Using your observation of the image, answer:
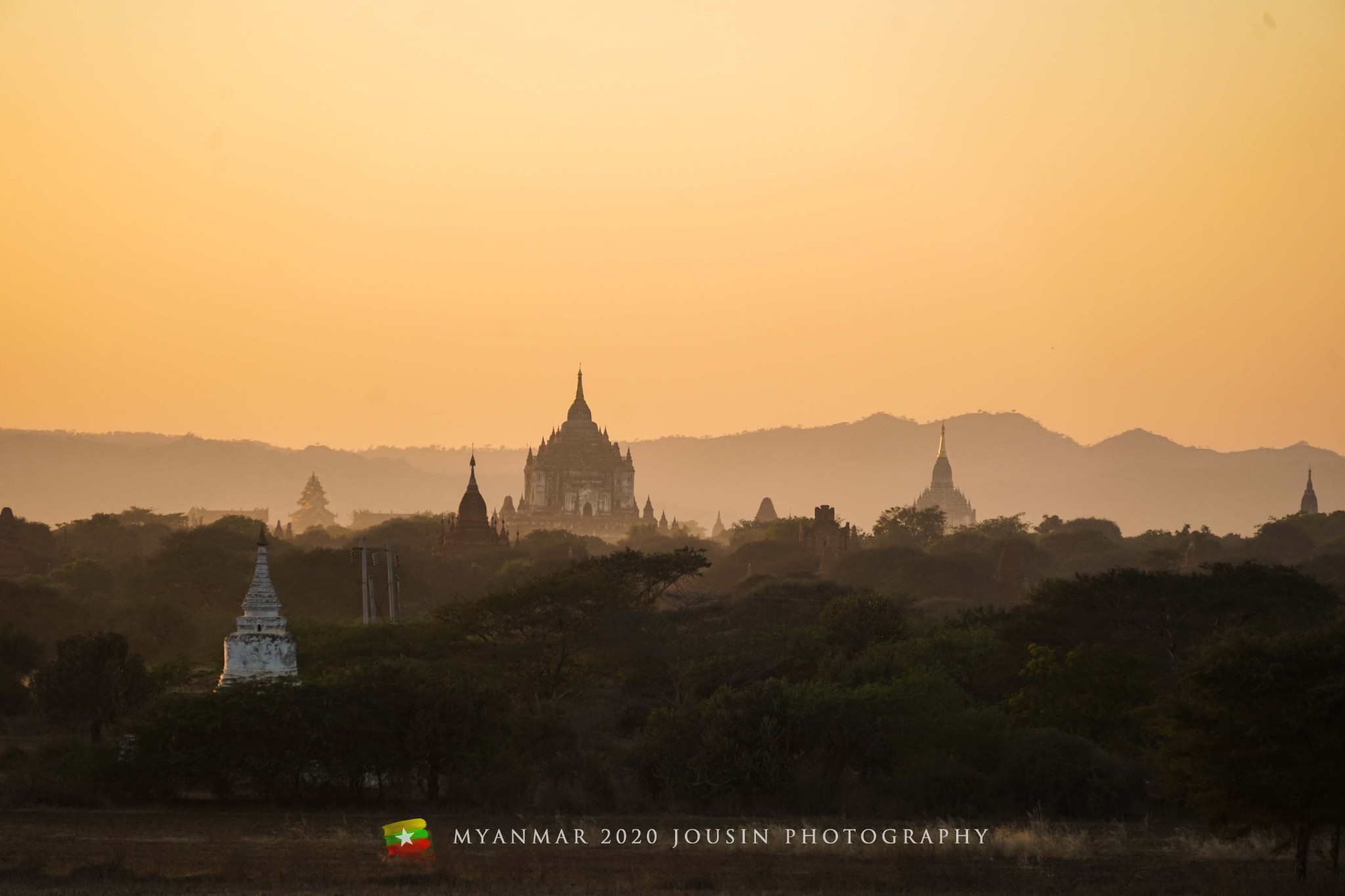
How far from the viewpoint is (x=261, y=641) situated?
3544 cm

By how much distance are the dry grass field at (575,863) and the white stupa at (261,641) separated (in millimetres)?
5292

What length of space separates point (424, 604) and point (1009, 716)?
47.5 metres

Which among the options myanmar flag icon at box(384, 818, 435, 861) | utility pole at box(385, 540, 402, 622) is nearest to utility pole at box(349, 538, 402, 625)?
utility pole at box(385, 540, 402, 622)

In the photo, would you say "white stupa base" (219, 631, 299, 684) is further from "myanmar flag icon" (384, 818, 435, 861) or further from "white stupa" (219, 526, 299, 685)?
"myanmar flag icon" (384, 818, 435, 861)

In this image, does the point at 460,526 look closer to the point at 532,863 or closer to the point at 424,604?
the point at 424,604

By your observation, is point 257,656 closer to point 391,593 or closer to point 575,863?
point 575,863

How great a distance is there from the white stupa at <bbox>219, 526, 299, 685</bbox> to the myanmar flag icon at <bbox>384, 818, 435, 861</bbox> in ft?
22.5

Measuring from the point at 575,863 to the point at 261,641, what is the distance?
1144 cm

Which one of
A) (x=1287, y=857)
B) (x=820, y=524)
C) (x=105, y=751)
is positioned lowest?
(x=1287, y=857)

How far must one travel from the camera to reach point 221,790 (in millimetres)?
31953

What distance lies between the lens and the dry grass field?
79.9 feet

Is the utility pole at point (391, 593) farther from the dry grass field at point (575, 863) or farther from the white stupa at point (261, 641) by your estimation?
the dry grass field at point (575, 863)

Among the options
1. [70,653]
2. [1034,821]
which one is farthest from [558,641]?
[1034,821]

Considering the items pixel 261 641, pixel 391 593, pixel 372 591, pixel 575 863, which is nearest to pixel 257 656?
pixel 261 641
